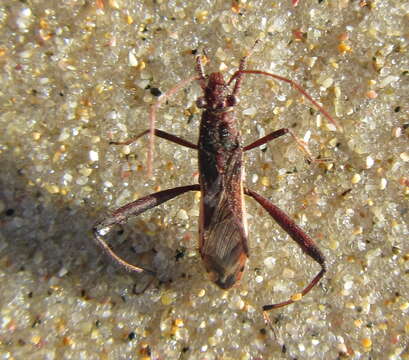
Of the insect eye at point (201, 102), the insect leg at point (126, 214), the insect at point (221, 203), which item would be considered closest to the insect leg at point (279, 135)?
the insect at point (221, 203)

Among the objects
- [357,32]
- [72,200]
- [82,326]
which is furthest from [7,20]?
[357,32]

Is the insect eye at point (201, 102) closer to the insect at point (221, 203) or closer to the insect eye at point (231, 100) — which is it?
the insect at point (221, 203)

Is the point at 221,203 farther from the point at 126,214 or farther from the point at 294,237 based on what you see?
the point at 126,214

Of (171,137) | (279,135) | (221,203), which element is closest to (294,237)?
(221,203)

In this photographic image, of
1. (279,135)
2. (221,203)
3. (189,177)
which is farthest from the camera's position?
(189,177)

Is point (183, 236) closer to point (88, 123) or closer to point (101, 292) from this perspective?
point (101, 292)
